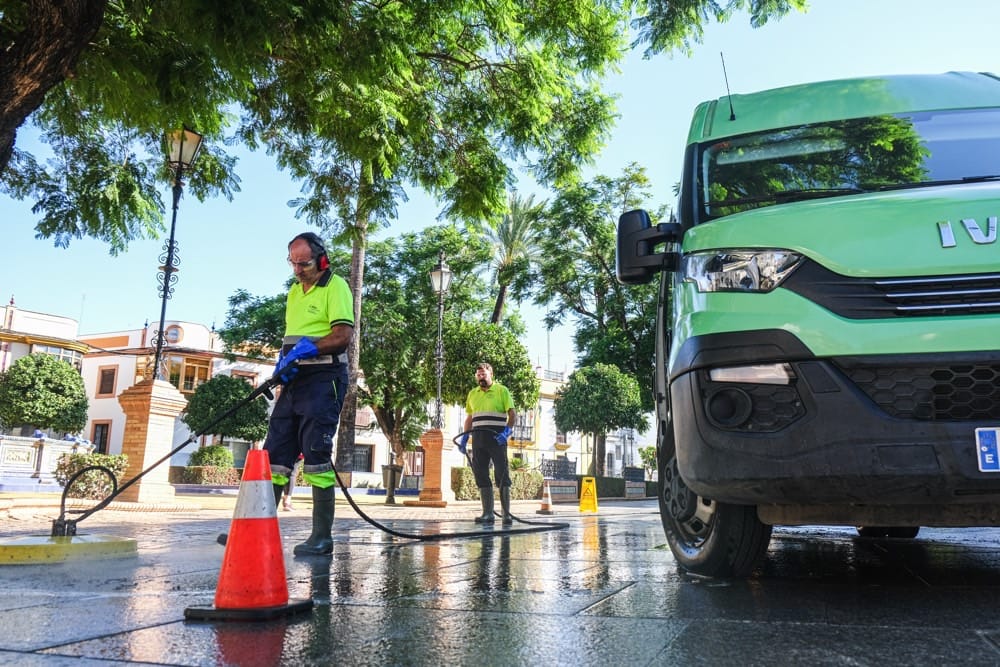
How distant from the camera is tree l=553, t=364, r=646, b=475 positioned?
33906 mm

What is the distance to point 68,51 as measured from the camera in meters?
5.68

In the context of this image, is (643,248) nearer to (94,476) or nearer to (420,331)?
(94,476)

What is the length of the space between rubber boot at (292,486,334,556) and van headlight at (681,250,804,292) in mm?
3045

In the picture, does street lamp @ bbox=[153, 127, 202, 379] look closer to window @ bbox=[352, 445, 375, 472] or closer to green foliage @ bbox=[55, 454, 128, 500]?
green foliage @ bbox=[55, 454, 128, 500]

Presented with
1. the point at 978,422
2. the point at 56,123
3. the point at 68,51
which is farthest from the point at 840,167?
the point at 56,123

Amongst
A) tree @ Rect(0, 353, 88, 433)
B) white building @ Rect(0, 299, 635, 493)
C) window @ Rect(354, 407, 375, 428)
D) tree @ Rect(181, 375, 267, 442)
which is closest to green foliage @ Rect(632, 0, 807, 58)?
tree @ Rect(181, 375, 267, 442)

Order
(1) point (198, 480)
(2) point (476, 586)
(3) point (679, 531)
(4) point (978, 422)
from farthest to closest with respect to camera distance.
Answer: (1) point (198, 480), (3) point (679, 531), (2) point (476, 586), (4) point (978, 422)

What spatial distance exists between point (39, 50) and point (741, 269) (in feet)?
17.6

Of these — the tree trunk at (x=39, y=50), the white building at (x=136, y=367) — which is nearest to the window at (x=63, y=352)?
the white building at (x=136, y=367)

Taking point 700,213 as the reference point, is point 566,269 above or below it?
above

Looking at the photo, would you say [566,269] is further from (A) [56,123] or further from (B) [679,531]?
(B) [679,531]

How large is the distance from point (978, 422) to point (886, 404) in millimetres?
285

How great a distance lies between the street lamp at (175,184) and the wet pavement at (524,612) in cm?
556

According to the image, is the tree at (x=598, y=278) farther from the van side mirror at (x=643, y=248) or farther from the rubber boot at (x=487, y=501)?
the van side mirror at (x=643, y=248)
